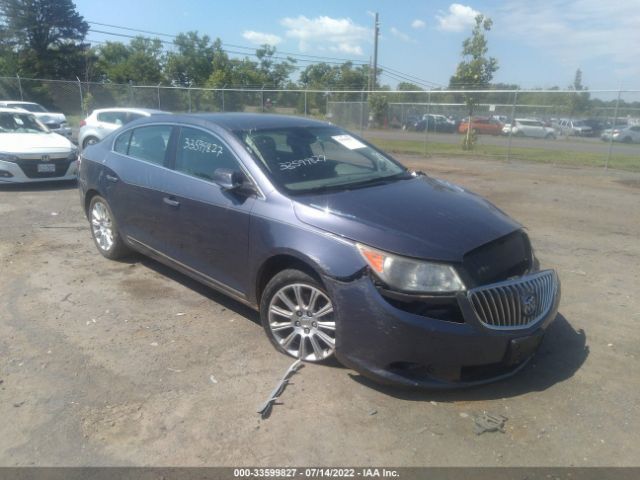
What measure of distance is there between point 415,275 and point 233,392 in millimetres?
1382

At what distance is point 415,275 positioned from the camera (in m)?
3.11

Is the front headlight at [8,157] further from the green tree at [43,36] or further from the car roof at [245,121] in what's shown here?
the green tree at [43,36]

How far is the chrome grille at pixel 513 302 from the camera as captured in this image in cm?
313

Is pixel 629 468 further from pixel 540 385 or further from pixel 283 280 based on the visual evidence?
pixel 283 280

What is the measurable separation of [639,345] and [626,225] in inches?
183

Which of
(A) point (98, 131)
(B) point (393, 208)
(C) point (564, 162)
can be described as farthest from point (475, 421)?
(C) point (564, 162)

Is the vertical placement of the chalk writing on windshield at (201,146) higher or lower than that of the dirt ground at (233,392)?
higher

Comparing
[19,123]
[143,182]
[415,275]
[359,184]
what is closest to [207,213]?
[143,182]

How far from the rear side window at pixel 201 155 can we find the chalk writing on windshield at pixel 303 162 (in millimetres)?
363

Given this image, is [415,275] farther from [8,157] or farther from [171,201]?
[8,157]

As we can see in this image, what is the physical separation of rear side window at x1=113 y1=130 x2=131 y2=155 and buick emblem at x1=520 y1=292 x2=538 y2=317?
4071mm

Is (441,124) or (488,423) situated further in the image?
(441,124)

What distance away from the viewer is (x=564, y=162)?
55.5 ft

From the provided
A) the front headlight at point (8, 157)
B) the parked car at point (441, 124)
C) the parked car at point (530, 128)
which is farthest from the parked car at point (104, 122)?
the parked car at point (441, 124)
